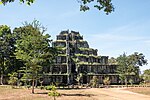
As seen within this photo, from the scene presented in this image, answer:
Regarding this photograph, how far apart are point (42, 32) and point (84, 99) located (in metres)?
19.2

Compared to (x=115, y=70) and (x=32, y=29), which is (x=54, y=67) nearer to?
(x=115, y=70)

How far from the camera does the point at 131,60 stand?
322 ft

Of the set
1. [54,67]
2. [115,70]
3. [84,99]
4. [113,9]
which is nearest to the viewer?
[113,9]

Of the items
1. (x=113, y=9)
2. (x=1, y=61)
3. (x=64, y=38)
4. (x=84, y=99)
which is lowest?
(x=84, y=99)

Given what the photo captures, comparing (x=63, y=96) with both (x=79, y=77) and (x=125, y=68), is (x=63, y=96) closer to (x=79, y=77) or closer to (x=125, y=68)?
(x=79, y=77)

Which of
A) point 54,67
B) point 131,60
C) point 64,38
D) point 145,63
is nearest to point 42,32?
point 54,67

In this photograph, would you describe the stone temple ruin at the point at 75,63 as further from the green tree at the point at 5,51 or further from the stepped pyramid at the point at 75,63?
the green tree at the point at 5,51

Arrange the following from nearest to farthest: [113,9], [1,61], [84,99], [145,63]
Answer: [113,9] → [84,99] → [1,61] → [145,63]

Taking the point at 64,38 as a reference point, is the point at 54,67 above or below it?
below

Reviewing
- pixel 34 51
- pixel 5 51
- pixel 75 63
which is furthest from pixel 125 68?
pixel 34 51

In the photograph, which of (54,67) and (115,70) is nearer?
(54,67)

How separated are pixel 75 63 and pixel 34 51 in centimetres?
4208

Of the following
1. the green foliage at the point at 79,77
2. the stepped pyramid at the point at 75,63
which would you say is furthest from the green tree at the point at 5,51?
the green foliage at the point at 79,77

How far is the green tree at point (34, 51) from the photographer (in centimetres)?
5169
